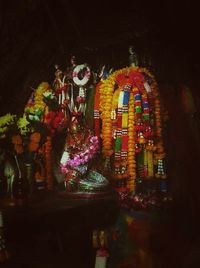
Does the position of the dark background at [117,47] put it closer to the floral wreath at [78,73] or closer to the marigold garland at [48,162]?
the floral wreath at [78,73]

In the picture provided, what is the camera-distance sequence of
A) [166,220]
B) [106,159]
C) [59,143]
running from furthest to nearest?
[59,143] < [106,159] < [166,220]

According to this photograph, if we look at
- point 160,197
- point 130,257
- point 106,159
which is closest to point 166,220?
point 160,197

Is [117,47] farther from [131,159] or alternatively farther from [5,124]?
[5,124]

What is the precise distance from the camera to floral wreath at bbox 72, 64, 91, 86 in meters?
4.27

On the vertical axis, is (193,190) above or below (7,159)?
below

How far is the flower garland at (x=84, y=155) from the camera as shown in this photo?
3.97 metres

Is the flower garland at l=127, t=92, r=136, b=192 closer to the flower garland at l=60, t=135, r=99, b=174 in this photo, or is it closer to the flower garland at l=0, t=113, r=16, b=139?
the flower garland at l=60, t=135, r=99, b=174

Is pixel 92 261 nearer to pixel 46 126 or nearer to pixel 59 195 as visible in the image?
pixel 59 195

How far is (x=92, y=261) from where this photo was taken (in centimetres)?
383

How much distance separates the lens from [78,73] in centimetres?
433

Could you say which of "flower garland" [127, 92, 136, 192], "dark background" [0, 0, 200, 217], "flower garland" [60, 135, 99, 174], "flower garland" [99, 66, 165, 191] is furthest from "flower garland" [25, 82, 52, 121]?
"flower garland" [127, 92, 136, 192]

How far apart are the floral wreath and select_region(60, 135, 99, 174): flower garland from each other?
0.61m

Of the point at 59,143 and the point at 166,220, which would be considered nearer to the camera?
the point at 166,220

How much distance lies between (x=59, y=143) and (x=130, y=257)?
4.46ft
